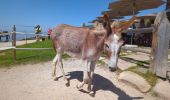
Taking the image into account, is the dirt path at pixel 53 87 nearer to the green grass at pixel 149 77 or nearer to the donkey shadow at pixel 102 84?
the donkey shadow at pixel 102 84

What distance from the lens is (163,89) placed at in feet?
19.2

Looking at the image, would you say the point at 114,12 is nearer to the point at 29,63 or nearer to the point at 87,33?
the point at 29,63

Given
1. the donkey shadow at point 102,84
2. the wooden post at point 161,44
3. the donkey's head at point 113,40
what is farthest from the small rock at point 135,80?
the donkey's head at point 113,40

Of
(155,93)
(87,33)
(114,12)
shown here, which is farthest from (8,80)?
(114,12)

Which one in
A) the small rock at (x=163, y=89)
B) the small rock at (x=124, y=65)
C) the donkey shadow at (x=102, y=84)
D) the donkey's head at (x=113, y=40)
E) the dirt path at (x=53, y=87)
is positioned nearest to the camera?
the donkey's head at (x=113, y=40)

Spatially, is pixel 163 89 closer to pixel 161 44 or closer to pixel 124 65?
pixel 161 44

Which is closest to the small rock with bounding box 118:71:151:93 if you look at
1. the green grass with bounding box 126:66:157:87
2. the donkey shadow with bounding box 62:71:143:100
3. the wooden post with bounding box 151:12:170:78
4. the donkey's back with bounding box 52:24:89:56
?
the green grass with bounding box 126:66:157:87

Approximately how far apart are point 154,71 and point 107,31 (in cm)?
259

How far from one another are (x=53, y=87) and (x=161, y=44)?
321 centimetres

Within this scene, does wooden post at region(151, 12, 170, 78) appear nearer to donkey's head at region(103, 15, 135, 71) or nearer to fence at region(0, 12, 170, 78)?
fence at region(0, 12, 170, 78)

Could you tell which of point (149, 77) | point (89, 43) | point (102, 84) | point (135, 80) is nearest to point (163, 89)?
point (149, 77)

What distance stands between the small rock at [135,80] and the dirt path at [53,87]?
135mm

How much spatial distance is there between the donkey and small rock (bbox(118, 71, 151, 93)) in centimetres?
124

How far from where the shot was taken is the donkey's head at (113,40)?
14.7 ft
